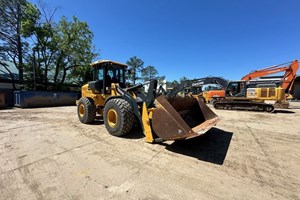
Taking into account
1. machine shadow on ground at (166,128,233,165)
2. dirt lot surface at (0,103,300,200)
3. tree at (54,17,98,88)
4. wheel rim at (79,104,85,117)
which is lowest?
dirt lot surface at (0,103,300,200)

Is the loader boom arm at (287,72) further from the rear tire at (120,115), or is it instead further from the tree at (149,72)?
the tree at (149,72)

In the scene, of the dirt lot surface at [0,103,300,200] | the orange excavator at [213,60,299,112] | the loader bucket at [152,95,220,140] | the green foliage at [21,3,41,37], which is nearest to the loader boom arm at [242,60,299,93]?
the orange excavator at [213,60,299,112]

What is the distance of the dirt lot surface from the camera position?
204 cm

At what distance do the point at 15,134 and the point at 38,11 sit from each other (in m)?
19.6

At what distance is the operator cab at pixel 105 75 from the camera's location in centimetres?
559

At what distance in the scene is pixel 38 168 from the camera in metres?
2.63

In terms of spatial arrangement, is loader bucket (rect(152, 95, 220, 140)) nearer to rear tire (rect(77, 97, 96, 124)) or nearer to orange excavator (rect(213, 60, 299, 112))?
rear tire (rect(77, 97, 96, 124))

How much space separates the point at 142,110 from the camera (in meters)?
3.81

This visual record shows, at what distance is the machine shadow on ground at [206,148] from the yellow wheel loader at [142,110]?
386 millimetres

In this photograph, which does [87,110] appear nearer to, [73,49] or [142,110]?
[142,110]

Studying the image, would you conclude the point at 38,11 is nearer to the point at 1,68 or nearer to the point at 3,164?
the point at 1,68

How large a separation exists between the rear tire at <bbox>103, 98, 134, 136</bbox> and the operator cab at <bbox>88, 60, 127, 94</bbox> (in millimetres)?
1293

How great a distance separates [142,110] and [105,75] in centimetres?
253

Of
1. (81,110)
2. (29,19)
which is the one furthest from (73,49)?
(81,110)
